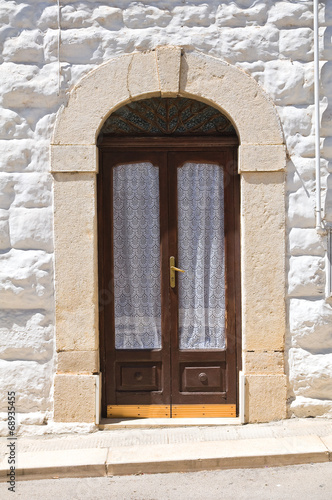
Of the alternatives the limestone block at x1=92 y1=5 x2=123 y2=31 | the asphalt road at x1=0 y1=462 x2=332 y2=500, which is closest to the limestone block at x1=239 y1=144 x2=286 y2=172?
the limestone block at x1=92 y1=5 x2=123 y2=31

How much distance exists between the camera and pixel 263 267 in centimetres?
464

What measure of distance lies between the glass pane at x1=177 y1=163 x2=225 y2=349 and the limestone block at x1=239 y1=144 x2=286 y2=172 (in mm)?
343

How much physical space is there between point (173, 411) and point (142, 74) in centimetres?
280

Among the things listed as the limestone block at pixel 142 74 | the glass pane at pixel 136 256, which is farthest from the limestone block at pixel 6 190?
the limestone block at pixel 142 74

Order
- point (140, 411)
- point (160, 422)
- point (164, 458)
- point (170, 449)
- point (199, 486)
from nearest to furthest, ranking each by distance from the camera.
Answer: point (199, 486) → point (164, 458) → point (170, 449) → point (160, 422) → point (140, 411)

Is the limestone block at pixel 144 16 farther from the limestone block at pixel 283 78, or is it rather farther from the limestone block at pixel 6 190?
the limestone block at pixel 6 190

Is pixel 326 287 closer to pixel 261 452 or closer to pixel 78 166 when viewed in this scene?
pixel 261 452

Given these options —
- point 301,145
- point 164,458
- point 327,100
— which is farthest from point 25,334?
point 327,100

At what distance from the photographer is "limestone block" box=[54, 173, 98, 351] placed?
4.61 metres

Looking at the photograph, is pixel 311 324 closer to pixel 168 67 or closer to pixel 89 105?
pixel 168 67

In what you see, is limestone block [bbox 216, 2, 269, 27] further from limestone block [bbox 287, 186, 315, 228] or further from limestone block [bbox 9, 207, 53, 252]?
limestone block [bbox 9, 207, 53, 252]

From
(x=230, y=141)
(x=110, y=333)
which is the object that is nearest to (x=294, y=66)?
(x=230, y=141)

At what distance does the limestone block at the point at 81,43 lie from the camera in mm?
4602

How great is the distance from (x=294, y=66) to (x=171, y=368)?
Result: 268 centimetres
